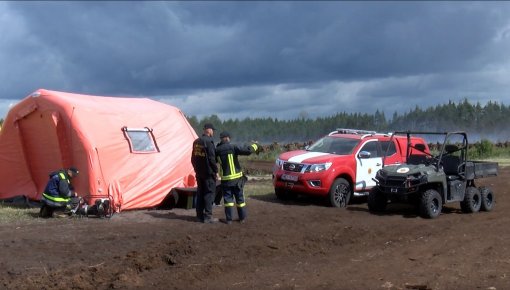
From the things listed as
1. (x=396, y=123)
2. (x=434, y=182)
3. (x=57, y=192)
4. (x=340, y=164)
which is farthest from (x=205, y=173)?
(x=396, y=123)

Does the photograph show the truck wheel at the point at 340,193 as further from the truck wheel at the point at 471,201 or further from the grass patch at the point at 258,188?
the grass patch at the point at 258,188

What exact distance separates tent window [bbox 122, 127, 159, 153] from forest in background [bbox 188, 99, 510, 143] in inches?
1572

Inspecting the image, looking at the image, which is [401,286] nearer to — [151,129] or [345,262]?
[345,262]

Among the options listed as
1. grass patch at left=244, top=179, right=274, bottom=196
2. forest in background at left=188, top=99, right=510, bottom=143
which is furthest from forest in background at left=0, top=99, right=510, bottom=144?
grass patch at left=244, top=179, right=274, bottom=196

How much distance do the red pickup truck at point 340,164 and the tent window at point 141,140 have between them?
3.20 m

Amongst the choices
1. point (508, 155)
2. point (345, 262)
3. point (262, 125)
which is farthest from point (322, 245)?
point (262, 125)

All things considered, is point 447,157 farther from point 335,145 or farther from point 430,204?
point 335,145

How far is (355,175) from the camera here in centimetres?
1553

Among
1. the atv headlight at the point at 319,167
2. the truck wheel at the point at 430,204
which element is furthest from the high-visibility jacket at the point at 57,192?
the truck wheel at the point at 430,204

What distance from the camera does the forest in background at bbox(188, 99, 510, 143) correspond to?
61.2m

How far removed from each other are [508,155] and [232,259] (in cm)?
3861

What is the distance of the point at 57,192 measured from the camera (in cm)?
1280

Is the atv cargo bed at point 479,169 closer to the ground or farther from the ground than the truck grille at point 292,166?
closer to the ground

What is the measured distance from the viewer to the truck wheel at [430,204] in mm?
13695
